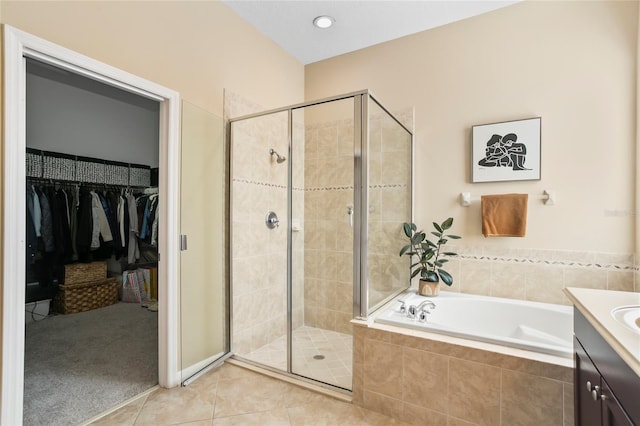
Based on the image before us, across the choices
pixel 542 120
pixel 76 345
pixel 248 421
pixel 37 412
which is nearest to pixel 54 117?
pixel 76 345

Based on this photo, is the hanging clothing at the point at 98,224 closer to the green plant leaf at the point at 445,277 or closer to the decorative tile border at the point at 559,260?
Result: the green plant leaf at the point at 445,277

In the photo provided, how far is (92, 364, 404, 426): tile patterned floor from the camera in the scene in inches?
70.3

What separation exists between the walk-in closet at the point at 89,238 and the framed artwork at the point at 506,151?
2.95 meters

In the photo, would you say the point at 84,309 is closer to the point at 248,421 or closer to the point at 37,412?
the point at 37,412

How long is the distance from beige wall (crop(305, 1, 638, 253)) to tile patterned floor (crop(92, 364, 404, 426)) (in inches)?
66.1

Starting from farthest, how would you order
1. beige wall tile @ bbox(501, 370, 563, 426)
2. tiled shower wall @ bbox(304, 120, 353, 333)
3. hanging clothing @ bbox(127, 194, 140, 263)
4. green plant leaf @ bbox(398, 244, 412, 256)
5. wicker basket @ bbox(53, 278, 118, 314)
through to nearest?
hanging clothing @ bbox(127, 194, 140, 263) → wicker basket @ bbox(53, 278, 118, 314) → green plant leaf @ bbox(398, 244, 412, 256) → tiled shower wall @ bbox(304, 120, 353, 333) → beige wall tile @ bbox(501, 370, 563, 426)

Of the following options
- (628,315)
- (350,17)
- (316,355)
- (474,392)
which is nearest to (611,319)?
(628,315)

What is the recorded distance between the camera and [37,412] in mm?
1809

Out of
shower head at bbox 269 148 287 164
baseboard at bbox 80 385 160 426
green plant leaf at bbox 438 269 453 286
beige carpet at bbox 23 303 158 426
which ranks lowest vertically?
baseboard at bbox 80 385 160 426

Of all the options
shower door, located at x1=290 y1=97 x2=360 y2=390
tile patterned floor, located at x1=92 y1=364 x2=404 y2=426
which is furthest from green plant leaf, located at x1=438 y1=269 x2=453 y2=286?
tile patterned floor, located at x1=92 y1=364 x2=404 y2=426

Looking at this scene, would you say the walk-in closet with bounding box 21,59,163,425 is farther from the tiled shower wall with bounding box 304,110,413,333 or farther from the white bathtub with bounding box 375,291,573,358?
the white bathtub with bounding box 375,291,573,358

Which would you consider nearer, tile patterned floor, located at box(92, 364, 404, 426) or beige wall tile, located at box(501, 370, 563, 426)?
beige wall tile, located at box(501, 370, 563, 426)

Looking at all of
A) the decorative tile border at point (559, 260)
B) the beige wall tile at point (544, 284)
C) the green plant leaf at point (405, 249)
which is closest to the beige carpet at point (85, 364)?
the green plant leaf at point (405, 249)

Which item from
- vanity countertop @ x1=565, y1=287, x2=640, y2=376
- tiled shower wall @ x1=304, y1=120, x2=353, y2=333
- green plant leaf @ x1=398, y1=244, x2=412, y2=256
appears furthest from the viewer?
green plant leaf @ x1=398, y1=244, x2=412, y2=256
